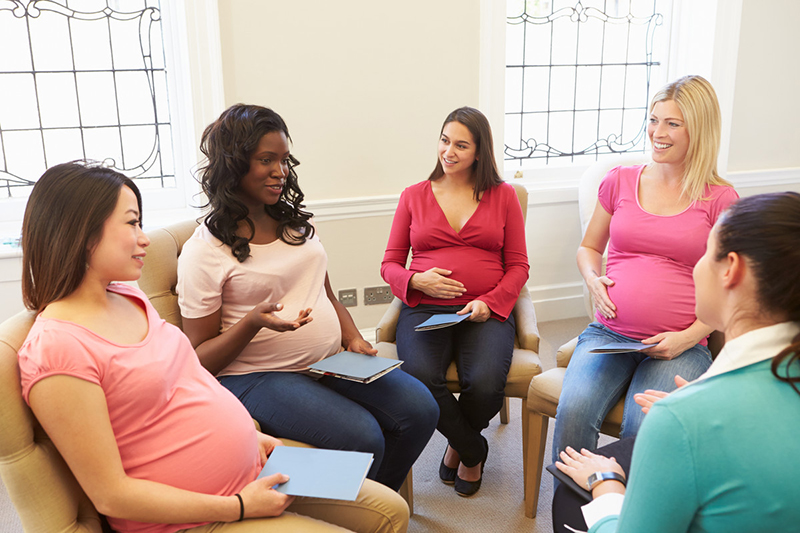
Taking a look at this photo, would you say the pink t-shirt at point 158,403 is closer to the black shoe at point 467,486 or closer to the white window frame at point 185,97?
the black shoe at point 467,486

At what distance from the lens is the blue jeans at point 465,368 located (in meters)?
2.04

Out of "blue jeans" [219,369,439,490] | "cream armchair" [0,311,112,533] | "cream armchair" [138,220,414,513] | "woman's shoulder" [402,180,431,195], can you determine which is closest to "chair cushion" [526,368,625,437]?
"blue jeans" [219,369,439,490]

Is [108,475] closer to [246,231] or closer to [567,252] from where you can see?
[246,231]

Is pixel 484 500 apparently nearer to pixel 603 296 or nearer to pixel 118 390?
pixel 603 296

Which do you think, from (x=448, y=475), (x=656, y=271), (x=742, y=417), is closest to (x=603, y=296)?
(x=656, y=271)

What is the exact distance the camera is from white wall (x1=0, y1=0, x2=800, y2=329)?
2.80m

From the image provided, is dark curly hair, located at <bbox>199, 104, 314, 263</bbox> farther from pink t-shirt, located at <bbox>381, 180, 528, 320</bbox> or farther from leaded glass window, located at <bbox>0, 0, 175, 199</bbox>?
leaded glass window, located at <bbox>0, 0, 175, 199</bbox>

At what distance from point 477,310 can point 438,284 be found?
6.7 inches

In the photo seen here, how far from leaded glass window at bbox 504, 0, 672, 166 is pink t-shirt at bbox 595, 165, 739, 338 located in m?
1.79

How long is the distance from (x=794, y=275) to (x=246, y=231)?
1.36m

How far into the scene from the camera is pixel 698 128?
1.97 metres

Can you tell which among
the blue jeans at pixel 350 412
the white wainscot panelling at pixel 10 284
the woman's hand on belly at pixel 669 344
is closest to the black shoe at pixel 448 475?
the blue jeans at pixel 350 412

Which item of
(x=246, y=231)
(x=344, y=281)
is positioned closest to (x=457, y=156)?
(x=246, y=231)

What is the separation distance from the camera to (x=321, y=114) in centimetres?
296
